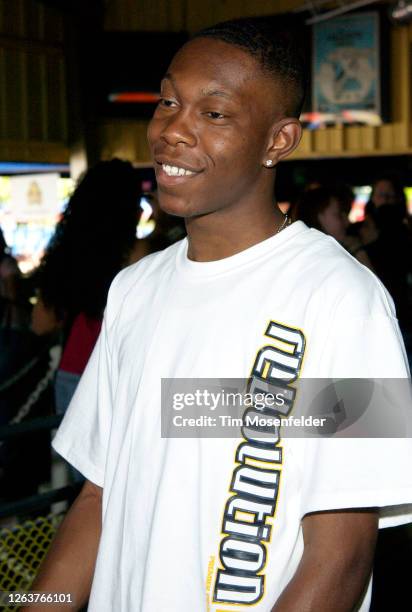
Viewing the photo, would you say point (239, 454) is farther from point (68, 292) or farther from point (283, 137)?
point (68, 292)

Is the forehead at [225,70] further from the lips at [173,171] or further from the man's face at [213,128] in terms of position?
the lips at [173,171]

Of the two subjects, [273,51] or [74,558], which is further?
[74,558]

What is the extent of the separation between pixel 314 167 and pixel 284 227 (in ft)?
36.1

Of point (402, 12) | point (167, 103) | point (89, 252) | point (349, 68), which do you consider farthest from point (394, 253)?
point (349, 68)

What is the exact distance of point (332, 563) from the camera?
3.89 feet

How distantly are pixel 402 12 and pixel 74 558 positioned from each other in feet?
28.6

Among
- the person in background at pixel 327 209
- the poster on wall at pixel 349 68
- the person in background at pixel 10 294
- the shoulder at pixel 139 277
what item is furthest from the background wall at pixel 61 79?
the shoulder at pixel 139 277

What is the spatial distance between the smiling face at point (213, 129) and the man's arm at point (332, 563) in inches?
20.0

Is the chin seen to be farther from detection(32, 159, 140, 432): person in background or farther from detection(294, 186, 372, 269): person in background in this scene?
detection(294, 186, 372, 269): person in background

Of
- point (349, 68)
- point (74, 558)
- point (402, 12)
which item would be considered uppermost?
point (402, 12)

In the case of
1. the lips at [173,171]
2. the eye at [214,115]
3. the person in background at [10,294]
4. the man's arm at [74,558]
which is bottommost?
the man's arm at [74,558]

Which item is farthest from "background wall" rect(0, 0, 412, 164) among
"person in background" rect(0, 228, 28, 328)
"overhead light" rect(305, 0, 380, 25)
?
"person in background" rect(0, 228, 28, 328)

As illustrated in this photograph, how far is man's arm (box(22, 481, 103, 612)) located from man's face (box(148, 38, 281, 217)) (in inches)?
21.3

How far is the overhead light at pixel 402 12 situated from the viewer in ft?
30.0
